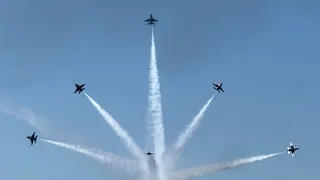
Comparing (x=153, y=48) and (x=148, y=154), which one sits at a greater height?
(x=153, y=48)

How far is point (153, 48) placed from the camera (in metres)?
191

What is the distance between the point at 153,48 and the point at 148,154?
34.2 meters

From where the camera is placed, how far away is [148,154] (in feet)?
654
